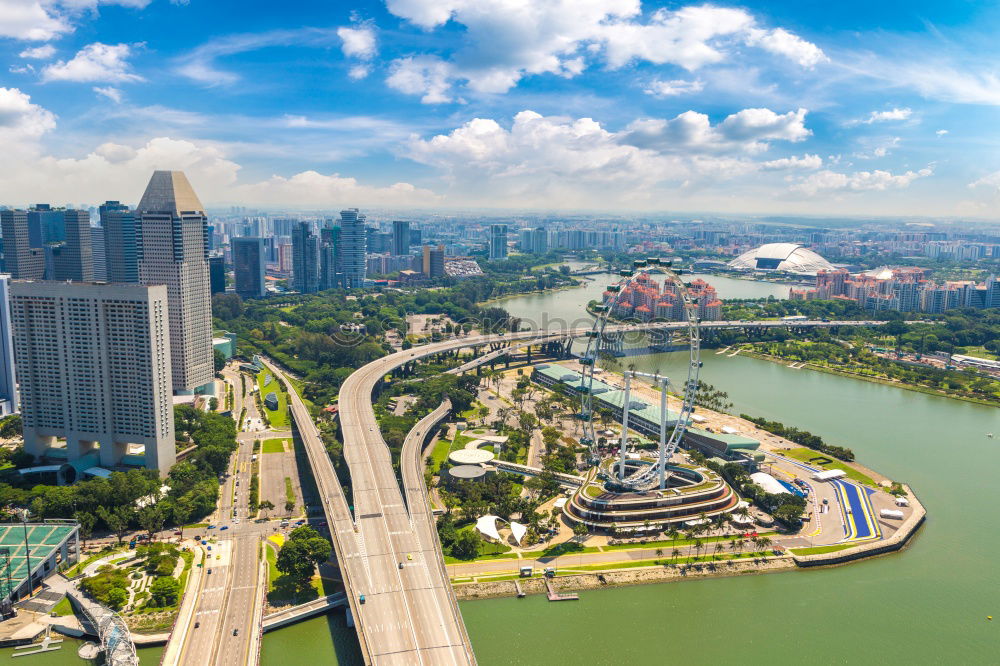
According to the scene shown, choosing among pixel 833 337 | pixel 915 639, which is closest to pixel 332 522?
pixel 915 639

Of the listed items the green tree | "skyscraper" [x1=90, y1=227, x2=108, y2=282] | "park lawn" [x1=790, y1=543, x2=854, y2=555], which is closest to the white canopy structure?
"park lawn" [x1=790, y1=543, x2=854, y2=555]

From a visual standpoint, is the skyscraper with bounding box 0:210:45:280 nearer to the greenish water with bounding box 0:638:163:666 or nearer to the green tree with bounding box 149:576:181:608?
the green tree with bounding box 149:576:181:608

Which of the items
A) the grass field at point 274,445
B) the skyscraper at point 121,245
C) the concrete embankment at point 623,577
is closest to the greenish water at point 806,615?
the concrete embankment at point 623,577

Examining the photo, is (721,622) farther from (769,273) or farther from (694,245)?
(694,245)

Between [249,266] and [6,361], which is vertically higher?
[249,266]

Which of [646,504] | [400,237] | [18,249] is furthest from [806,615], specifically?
[400,237]

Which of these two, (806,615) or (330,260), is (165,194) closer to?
(806,615)
